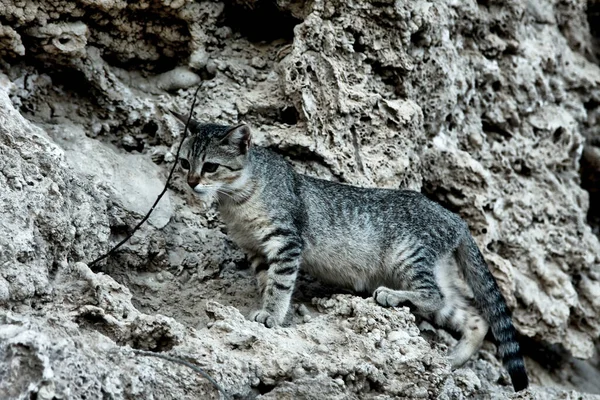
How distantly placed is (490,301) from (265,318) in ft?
6.29

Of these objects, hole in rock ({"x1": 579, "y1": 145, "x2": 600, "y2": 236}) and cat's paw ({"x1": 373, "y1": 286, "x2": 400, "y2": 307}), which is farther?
hole in rock ({"x1": 579, "y1": 145, "x2": 600, "y2": 236})

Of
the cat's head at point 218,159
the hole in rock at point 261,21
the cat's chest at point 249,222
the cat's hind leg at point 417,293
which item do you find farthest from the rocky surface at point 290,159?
the cat's head at point 218,159

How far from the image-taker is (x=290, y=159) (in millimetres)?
6891

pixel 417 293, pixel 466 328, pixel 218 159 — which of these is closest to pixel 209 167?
pixel 218 159

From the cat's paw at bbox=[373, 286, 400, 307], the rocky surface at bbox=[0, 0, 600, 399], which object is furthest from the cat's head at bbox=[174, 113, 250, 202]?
the cat's paw at bbox=[373, 286, 400, 307]

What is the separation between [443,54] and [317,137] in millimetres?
1558

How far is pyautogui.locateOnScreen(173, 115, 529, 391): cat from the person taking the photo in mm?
6027

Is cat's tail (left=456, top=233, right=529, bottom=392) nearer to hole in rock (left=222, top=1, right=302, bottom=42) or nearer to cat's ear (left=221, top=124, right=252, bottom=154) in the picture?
cat's ear (left=221, top=124, right=252, bottom=154)

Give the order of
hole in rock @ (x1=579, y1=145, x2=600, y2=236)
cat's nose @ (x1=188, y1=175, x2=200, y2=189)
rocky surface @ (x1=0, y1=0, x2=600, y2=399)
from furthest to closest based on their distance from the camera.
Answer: hole in rock @ (x1=579, y1=145, x2=600, y2=236), cat's nose @ (x1=188, y1=175, x2=200, y2=189), rocky surface @ (x1=0, y1=0, x2=600, y2=399)

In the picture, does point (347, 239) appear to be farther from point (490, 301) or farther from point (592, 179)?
point (592, 179)

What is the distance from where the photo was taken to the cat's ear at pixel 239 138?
19.8 ft

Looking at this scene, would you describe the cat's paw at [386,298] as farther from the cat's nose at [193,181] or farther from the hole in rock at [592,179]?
the hole in rock at [592,179]

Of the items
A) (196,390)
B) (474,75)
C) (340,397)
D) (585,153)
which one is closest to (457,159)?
(474,75)

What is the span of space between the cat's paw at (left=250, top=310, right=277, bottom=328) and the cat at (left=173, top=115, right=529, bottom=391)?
7cm
